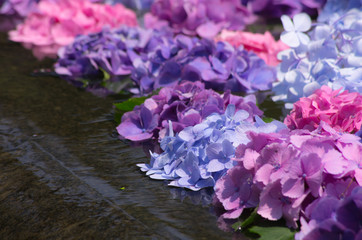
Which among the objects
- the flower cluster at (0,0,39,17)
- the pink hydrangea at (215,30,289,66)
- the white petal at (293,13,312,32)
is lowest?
the pink hydrangea at (215,30,289,66)

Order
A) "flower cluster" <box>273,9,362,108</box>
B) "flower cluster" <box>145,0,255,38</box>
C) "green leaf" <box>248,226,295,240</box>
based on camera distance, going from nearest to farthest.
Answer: "green leaf" <box>248,226,295,240</box>, "flower cluster" <box>273,9,362,108</box>, "flower cluster" <box>145,0,255,38</box>

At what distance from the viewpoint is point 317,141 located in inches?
50.5

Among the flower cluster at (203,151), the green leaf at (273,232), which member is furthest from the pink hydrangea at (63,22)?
the green leaf at (273,232)

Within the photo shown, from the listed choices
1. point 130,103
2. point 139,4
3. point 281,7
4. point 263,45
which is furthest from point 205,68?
point 139,4

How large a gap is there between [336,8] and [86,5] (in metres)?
1.96

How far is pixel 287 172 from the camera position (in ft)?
A: 4.12

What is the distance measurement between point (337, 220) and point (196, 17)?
2543 mm

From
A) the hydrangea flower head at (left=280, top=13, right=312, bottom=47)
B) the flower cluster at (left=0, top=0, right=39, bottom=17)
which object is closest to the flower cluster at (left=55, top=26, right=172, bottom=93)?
the hydrangea flower head at (left=280, top=13, right=312, bottom=47)

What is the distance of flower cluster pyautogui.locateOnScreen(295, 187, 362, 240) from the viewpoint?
1066 millimetres

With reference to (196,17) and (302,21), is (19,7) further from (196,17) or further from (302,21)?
(302,21)

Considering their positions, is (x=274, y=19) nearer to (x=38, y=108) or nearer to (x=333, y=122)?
(x=38, y=108)

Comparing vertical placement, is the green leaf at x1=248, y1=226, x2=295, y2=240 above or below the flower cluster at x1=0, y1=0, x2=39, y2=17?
above

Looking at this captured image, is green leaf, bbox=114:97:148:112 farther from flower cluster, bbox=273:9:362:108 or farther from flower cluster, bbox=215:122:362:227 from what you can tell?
flower cluster, bbox=215:122:362:227

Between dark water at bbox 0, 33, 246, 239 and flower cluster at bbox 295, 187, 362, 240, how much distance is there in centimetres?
Result: 23
